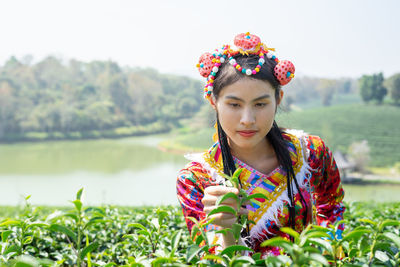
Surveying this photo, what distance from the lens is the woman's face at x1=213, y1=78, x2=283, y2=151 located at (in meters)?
1.09

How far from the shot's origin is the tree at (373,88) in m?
35.5

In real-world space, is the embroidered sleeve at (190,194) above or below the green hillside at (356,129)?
above

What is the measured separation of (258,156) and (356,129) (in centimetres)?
3302

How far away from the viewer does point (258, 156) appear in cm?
129

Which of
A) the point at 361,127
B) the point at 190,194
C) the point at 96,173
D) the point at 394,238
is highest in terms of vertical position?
the point at 394,238

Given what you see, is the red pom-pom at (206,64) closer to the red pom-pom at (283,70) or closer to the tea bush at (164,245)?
the red pom-pom at (283,70)

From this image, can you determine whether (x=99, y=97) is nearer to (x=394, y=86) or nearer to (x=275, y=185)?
(x=394, y=86)

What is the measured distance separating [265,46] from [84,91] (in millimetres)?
50637

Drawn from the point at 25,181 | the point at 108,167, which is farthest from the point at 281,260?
the point at 108,167

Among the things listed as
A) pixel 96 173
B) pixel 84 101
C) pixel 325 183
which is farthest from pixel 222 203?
pixel 84 101

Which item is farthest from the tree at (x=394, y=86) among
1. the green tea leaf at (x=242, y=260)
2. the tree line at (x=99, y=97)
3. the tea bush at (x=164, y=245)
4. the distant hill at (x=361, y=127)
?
the green tea leaf at (x=242, y=260)

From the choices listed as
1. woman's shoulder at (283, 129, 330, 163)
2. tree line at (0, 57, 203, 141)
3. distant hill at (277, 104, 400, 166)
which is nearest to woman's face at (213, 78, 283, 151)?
woman's shoulder at (283, 129, 330, 163)

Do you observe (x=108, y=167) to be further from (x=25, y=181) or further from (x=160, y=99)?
(x=160, y=99)

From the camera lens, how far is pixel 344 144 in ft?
95.4
